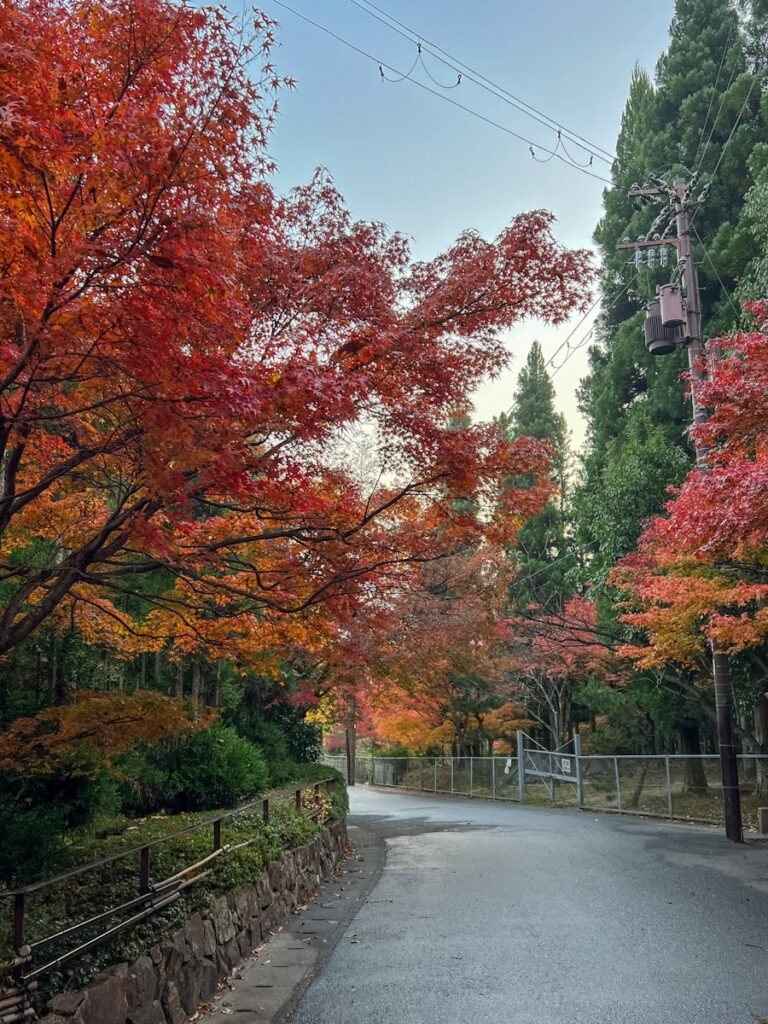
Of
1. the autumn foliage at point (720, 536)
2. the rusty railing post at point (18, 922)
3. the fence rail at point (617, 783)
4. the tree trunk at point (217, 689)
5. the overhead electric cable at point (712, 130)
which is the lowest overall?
the fence rail at point (617, 783)

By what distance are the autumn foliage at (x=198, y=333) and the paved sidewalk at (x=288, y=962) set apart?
2.79 meters

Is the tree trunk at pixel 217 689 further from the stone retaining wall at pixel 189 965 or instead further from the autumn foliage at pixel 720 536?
the autumn foliage at pixel 720 536

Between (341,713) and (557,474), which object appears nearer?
(341,713)

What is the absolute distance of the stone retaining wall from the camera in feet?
13.3

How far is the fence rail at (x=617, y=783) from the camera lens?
695 inches

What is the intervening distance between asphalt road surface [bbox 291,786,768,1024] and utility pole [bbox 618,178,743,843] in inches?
31.3

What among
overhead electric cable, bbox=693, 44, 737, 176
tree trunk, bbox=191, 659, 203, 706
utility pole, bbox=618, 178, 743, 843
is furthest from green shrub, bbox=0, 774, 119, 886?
overhead electric cable, bbox=693, 44, 737, 176

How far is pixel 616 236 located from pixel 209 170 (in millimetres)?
25743

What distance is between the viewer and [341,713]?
77.6ft

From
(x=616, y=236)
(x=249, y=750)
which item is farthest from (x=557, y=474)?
(x=249, y=750)

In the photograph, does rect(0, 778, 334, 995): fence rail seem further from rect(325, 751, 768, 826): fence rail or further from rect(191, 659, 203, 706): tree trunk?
rect(325, 751, 768, 826): fence rail

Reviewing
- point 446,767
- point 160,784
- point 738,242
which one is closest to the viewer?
point 160,784

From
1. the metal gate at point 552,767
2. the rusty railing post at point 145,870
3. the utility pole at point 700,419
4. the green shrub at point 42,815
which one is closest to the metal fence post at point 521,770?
the metal gate at point 552,767

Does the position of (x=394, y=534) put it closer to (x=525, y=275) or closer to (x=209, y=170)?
(x=525, y=275)
